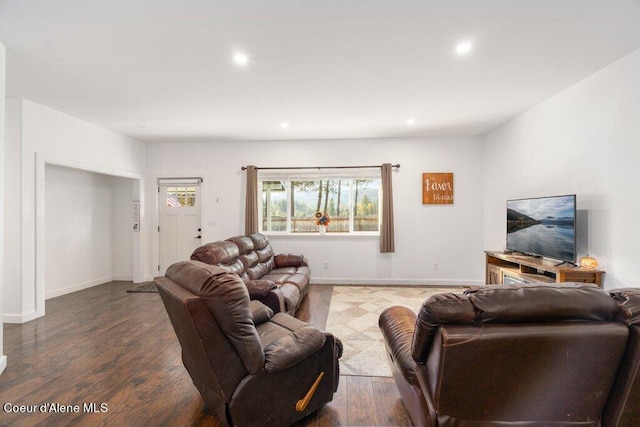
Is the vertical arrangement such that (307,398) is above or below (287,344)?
below

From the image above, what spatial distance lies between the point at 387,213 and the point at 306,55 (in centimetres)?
319

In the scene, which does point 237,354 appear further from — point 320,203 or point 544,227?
point 320,203

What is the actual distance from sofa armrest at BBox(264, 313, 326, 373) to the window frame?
11.5 feet

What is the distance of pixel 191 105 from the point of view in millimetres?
3615

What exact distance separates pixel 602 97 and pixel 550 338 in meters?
2.88

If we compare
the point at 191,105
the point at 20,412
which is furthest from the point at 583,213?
the point at 20,412

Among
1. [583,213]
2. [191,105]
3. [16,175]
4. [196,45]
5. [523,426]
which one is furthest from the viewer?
[191,105]

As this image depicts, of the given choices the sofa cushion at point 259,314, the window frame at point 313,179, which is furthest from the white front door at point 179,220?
the sofa cushion at point 259,314

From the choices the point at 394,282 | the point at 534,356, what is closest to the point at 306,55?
the point at 534,356

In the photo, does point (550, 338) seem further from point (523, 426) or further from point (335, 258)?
point (335, 258)

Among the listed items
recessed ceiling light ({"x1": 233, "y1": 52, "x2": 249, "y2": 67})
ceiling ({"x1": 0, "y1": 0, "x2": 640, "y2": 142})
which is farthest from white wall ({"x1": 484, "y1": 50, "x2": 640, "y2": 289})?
recessed ceiling light ({"x1": 233, "y1": 52, "x2": 249, "y2": 67})

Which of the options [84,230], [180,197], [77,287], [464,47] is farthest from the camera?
[180,197]

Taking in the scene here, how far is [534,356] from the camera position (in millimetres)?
1125

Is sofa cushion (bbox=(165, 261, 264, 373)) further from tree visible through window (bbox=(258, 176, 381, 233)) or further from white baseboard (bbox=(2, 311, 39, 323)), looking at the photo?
tree visible through window (bbox=(258, 176, 381, 233))
